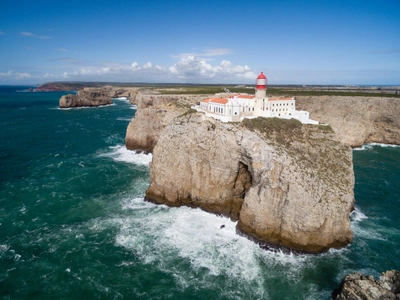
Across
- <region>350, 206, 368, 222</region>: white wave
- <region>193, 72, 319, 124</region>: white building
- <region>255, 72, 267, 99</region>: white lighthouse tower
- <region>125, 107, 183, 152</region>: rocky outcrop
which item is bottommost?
<region>350, 206, 368, 222</region>: white wave

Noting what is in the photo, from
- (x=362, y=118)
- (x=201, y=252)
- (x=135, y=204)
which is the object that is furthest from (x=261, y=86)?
(x=362, y=118)

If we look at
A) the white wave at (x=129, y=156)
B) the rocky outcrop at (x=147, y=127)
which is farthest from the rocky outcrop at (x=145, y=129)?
the white wave at (x=129, y=156)

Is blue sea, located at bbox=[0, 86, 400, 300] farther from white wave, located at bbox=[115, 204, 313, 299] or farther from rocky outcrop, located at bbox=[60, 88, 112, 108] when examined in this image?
rocky outcrop, located at bbox=[60, 88, 112, 108]

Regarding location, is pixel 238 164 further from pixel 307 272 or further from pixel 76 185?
pixel 76 185

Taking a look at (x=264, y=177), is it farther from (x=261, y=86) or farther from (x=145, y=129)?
(x=145, y=129)

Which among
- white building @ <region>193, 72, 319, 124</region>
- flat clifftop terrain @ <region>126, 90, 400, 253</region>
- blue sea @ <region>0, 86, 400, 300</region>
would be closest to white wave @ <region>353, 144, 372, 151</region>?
blue sea @ <region>0, 86, 400, 300</region>

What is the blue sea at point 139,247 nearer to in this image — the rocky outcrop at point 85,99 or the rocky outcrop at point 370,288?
the rocky outcrop at point 370,288
